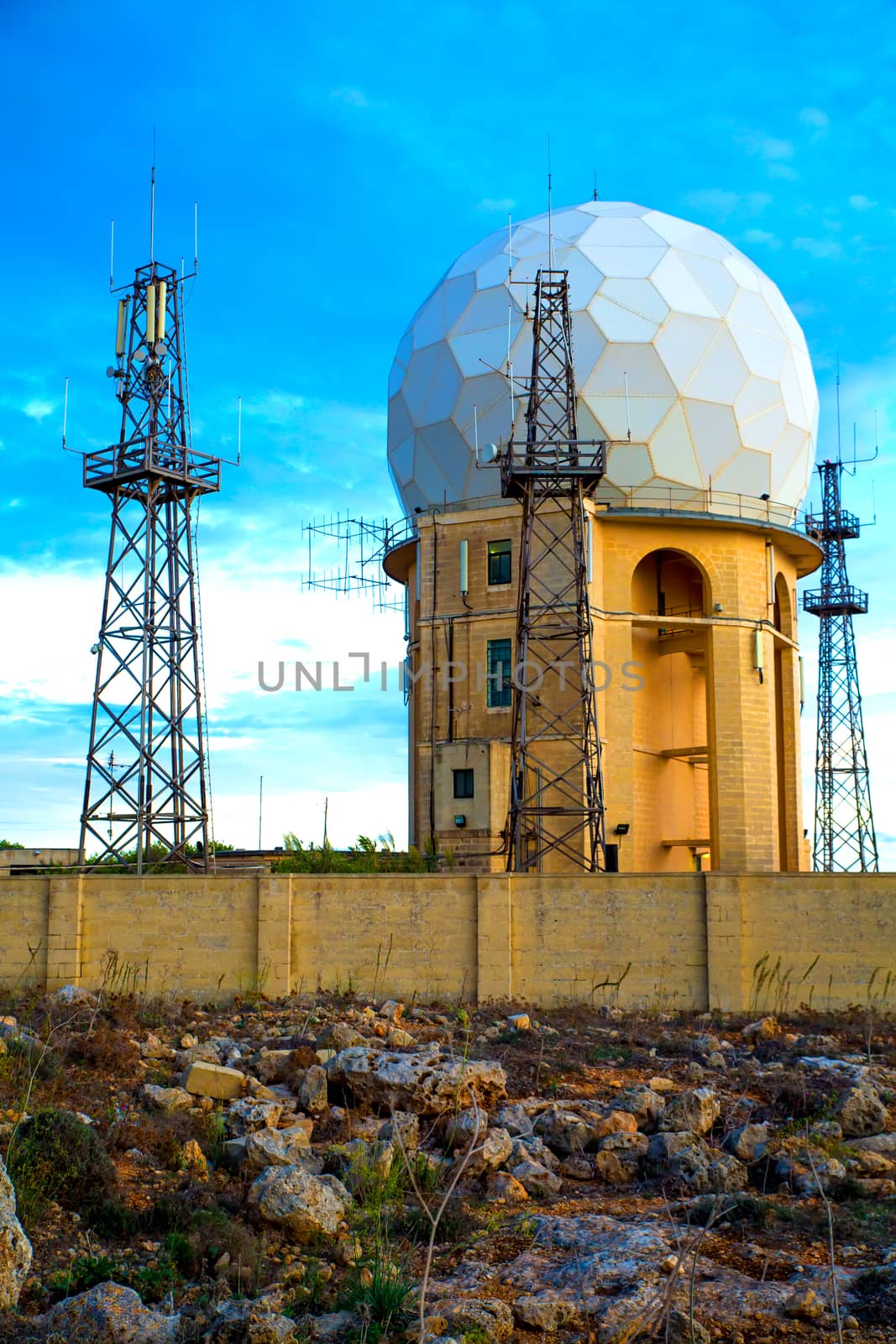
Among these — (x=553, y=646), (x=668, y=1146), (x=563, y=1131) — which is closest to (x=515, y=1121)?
(x=563, y=1131)

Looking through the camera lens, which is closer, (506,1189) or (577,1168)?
(506,1189)

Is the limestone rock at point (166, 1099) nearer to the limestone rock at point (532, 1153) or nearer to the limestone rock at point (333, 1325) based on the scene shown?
the limestone rock at point (532, 1153)

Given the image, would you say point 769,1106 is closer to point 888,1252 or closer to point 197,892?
point 888,1252

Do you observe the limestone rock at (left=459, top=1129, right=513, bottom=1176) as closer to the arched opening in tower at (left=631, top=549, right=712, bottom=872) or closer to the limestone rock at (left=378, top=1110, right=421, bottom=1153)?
the limestone rock at (left=378, top=1110, right=421, bottom=1153)

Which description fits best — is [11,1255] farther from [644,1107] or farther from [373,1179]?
[644,1107]

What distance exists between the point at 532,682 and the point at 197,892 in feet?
34.4

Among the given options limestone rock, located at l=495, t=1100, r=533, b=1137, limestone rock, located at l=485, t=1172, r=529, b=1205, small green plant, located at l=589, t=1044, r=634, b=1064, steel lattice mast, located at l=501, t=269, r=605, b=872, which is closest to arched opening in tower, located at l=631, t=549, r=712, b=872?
steel lattice mast, located at l=501, t=269, r=605, b=872

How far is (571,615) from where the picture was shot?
29578 millimetres

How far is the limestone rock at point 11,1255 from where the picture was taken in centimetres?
914

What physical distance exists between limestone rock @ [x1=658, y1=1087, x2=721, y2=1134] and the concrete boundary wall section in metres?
6.39

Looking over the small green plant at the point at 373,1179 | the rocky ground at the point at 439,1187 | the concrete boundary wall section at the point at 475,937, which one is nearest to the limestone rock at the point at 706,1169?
the rocky ground at the point at 439,1187

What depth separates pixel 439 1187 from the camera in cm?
1198

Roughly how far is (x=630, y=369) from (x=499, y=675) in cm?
802

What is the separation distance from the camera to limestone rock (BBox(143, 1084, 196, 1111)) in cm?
1384
